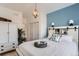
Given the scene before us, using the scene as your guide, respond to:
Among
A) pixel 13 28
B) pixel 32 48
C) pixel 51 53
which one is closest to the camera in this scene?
pixel 51 53

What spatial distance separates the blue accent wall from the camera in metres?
1.58

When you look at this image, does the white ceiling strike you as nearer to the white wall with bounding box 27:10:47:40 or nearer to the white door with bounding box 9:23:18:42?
the white wall with bounding box 27:10:47:40

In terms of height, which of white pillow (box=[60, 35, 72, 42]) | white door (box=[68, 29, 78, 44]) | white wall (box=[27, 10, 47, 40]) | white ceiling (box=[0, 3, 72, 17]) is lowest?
white pillow (box=[60, 35, 72, 42])

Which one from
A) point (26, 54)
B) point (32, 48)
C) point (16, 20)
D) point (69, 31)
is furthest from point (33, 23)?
point (69, 31)

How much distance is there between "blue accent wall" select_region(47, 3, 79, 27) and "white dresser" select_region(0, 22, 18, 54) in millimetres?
775

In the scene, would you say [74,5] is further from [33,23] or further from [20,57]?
[20,57]

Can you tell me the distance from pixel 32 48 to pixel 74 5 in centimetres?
→ 115

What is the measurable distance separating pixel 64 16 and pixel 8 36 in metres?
1.27

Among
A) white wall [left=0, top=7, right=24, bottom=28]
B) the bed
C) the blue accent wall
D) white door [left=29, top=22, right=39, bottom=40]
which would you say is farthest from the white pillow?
white wall [left=0, top=7, right=24, bottom=28]

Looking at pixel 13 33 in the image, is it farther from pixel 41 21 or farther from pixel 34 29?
pixel 41 21

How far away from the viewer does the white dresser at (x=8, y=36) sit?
165 cm

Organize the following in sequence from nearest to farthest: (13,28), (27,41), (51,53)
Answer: (51,53)
(27,41)
(13,28)

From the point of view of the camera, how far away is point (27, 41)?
165 centimetres

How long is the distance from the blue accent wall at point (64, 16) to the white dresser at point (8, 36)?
775 millimetres
